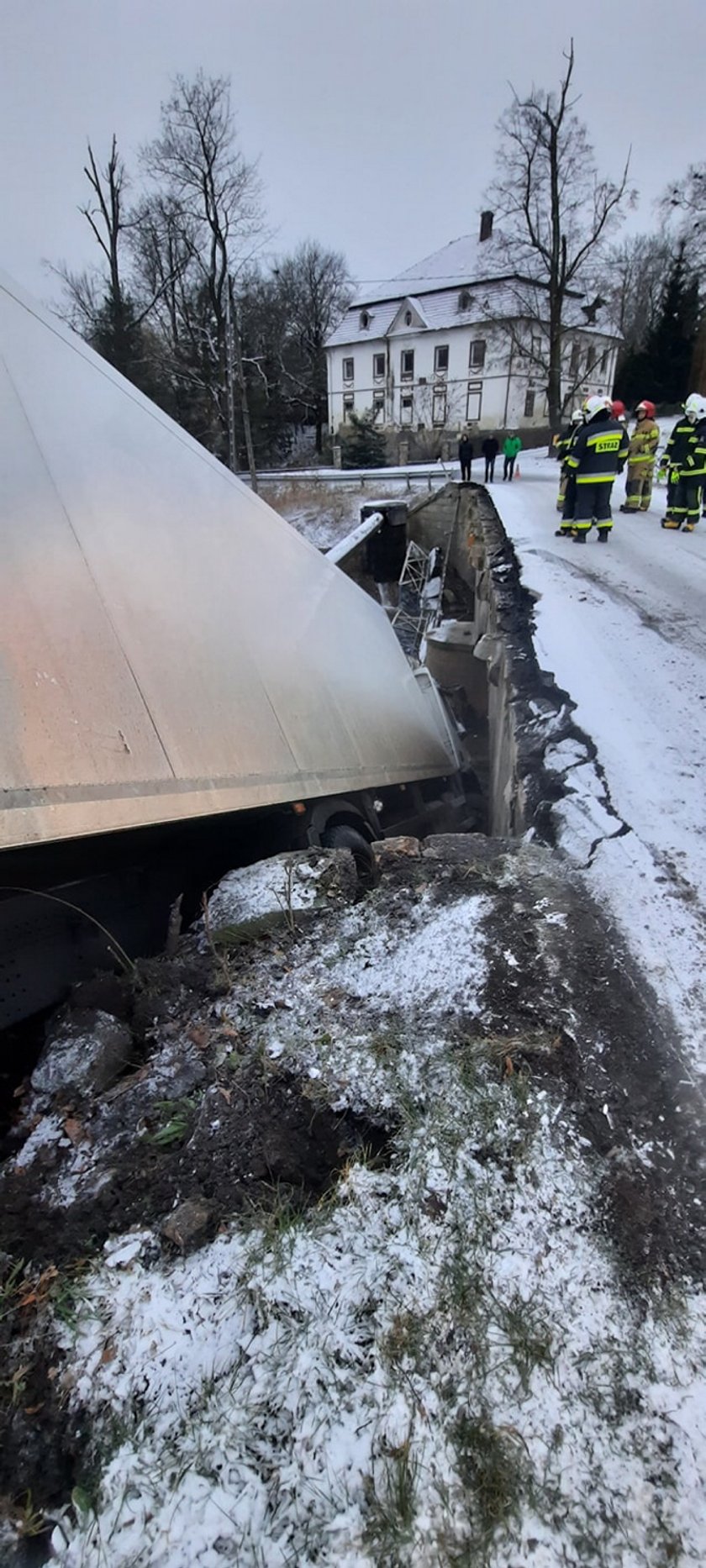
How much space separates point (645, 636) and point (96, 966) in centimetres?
456

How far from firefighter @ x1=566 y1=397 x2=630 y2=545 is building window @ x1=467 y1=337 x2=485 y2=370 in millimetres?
37064

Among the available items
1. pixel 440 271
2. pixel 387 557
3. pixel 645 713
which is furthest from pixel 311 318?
pixel 645 713

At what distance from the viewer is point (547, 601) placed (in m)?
6.50

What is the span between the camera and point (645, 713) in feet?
14.1

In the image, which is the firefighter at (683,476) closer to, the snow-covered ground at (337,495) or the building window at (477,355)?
the snow-covered ground at (337,495)

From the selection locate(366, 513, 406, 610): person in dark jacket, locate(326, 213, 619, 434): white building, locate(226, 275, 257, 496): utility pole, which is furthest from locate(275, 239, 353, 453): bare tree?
locate(366, 513, 406, 610): person in dark jacket

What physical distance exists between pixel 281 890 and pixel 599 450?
276 inches

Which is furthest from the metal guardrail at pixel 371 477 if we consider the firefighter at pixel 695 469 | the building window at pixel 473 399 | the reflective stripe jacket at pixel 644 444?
the firefighter at pixel 695 469

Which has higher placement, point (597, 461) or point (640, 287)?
point (640, 287)

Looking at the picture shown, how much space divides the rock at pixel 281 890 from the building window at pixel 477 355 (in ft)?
144

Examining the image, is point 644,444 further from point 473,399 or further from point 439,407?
point 439,407

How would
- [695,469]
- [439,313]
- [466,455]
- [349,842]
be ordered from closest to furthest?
[349,842], [695,469], [466,455], [439,313]

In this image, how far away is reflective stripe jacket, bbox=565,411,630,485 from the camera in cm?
785

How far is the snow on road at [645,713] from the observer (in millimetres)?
2723
